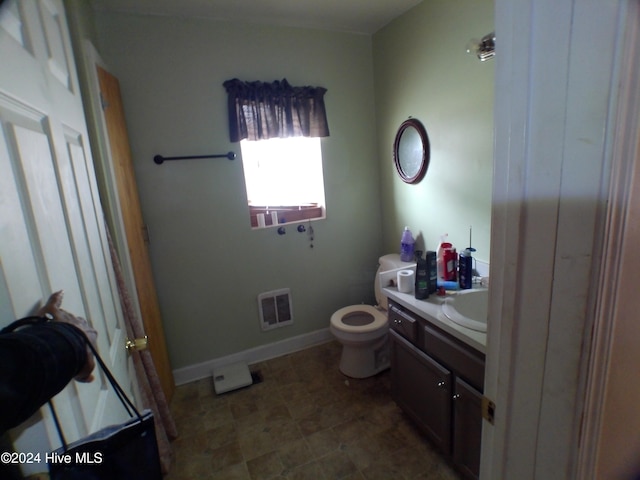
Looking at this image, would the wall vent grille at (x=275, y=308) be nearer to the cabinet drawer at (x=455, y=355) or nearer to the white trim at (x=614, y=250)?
the cabinet drawer at (x=455, y=355)

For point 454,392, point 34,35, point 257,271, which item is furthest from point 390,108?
point 34,35

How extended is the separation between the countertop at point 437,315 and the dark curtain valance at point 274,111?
1.34 m

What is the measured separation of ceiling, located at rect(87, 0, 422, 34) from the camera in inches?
74.0

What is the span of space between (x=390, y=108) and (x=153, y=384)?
7.89 ft

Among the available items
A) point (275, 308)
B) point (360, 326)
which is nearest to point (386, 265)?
point (360, 326)

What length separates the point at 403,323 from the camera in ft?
5.66

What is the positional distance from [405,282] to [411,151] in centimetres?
103

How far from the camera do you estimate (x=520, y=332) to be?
560mm

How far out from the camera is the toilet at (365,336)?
2.16 meters

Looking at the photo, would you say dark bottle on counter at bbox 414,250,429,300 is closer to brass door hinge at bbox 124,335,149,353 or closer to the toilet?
the toilet

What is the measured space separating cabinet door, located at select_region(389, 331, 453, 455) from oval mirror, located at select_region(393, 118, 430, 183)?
1135 millimetres

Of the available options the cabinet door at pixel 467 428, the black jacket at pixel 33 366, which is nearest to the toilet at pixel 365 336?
the cabinet door at pixel 467 428

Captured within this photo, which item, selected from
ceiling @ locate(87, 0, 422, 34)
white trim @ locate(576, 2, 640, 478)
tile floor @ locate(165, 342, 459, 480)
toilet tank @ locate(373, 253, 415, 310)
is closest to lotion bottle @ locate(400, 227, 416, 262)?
toilet tank @ locate(373, 253, 415, 310)

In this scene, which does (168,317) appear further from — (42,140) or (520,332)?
(520,332)
